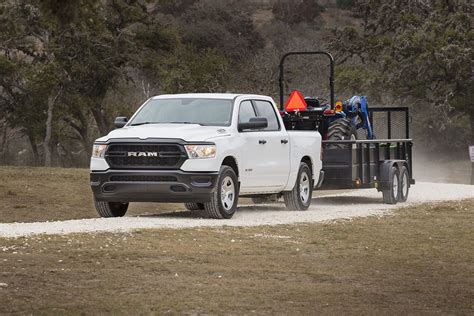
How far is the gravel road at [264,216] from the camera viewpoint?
16872mm

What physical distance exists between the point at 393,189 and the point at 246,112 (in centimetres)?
543

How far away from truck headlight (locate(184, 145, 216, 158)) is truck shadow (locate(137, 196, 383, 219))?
1.21 m

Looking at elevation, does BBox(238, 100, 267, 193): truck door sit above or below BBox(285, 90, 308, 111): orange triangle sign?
below

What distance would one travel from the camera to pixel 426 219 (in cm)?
2077

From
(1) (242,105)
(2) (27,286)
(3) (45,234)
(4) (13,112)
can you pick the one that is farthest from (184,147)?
(4) (13,112)

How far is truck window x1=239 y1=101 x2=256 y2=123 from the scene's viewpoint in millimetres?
20297

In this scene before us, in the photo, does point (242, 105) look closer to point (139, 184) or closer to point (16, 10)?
point (139, 184)

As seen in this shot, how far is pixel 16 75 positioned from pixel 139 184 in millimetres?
41712

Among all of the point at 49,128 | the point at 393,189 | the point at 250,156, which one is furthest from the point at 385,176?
the point at 49,128

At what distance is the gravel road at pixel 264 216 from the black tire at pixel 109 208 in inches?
25.1

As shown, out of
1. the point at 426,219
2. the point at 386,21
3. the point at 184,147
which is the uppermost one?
the point at 386,21

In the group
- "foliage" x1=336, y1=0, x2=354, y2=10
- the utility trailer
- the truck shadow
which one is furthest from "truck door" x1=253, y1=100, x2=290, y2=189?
"foliage" x1=336, y1=0, x2=354, y2=10

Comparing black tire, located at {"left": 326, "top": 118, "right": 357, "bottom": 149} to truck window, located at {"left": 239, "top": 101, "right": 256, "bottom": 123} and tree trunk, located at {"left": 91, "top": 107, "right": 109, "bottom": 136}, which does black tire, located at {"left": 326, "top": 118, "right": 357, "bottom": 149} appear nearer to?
truck window, located at {"left": 239, "top": 101, "right": 256, "bottom": 123}

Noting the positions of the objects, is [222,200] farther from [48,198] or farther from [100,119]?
[100,119]
